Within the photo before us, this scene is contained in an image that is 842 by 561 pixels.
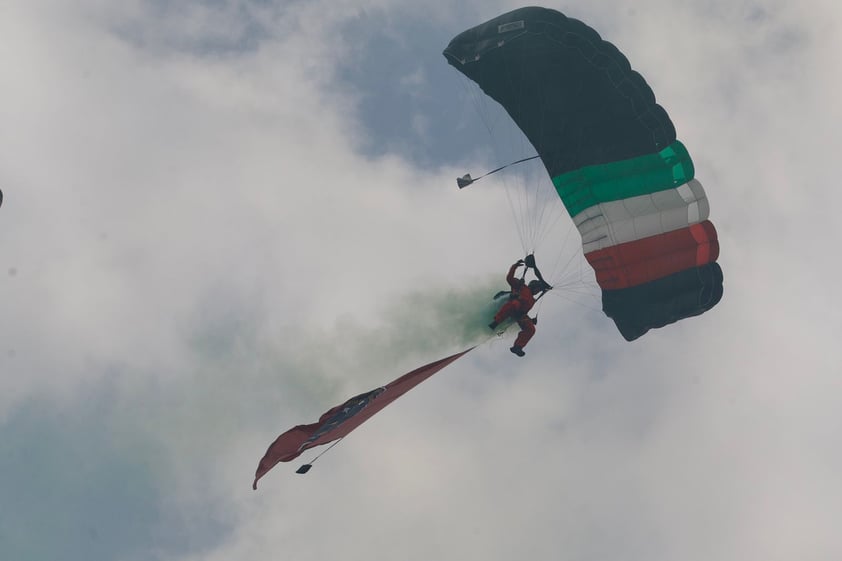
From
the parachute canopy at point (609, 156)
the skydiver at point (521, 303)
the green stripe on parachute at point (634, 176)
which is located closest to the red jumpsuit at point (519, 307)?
the skydiver at point (521, 303)

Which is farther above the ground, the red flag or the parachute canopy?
the parachute canopy

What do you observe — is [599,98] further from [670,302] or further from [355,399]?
[355,399]

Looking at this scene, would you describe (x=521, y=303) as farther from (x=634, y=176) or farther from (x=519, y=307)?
(x=634, y=176)

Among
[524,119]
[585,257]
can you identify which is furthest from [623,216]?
[524,119]

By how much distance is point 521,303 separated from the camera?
24.3 m

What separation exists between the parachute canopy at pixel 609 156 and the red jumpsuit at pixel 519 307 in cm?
195

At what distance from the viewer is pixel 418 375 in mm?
23266

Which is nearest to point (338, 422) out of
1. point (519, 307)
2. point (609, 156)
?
point (519, 307)

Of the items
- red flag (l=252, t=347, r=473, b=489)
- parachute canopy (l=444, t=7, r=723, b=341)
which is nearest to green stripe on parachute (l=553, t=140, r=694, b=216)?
parachute canopy (l=444, t=7, r=723, b=341)

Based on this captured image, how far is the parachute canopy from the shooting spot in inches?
958

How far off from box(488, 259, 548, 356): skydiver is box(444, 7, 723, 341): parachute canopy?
5.64 ft

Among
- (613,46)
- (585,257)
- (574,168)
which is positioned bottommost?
(585,257)

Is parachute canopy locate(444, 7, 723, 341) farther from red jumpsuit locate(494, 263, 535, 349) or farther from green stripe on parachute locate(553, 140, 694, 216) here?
red jumpsuit locate(494, 263, 535, 349)

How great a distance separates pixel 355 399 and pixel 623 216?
7.11 metres
